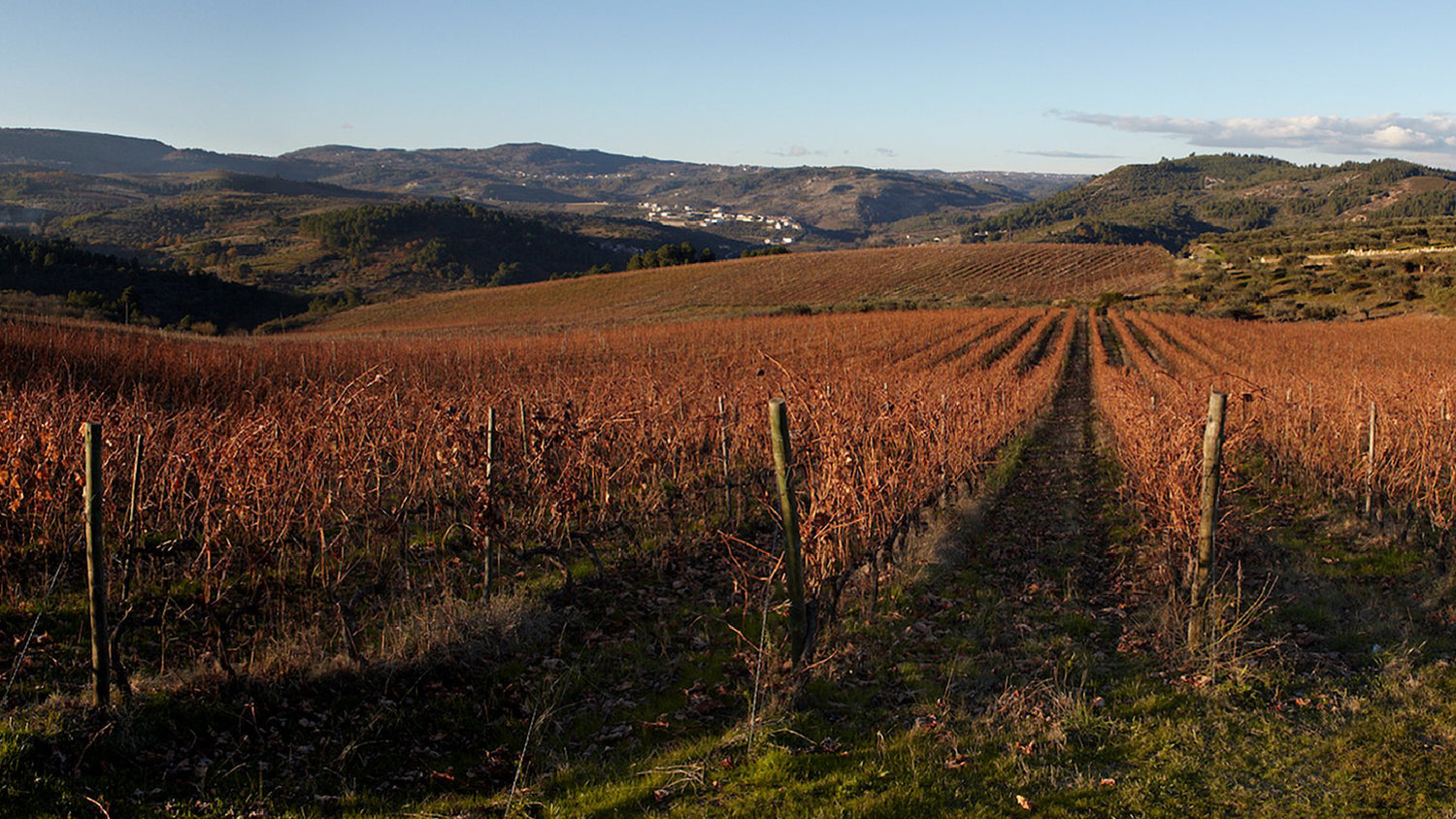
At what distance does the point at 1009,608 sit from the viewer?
7.18m

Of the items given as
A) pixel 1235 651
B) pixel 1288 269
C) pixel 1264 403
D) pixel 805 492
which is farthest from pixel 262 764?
pixel 1288 269

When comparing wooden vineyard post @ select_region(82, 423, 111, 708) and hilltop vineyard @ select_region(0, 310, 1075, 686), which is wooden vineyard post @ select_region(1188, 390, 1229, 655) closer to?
hilltop vineyard @ select_region(0, 310, 1075, 686)

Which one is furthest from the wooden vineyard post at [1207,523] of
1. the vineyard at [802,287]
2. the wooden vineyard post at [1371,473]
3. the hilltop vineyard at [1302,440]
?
the vineyard at [802,287]

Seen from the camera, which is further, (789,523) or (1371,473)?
(1371,473)

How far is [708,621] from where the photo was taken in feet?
22.5

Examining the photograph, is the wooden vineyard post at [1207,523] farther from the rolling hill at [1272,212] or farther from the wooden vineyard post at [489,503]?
the rolling hill at [1272,212]

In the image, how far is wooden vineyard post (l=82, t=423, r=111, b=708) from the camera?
14.5 ft

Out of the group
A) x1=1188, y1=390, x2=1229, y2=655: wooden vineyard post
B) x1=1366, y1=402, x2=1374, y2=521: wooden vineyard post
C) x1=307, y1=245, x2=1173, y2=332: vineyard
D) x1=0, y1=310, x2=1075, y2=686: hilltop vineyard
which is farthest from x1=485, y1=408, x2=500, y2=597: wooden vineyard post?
x1=307, y1=245, x2=1173, y2=332: vineyard

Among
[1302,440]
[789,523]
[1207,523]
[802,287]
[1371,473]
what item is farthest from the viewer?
[802,287]

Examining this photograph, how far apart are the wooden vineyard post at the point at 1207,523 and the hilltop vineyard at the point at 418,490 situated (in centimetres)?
232

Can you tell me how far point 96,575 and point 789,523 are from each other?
154 inches

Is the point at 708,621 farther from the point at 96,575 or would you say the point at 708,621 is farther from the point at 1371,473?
the point at 1371,473

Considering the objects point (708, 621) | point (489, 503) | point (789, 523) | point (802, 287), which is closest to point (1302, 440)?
point (708, 621)

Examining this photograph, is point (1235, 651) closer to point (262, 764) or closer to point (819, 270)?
point (262, 764)
